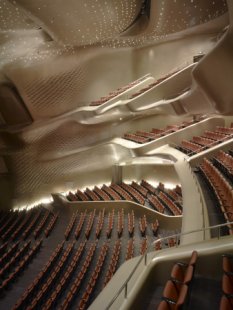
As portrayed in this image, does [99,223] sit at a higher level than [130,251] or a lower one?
lower

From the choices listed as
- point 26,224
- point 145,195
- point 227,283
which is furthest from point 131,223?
point 227,283

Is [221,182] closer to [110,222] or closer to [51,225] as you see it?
[110,222]

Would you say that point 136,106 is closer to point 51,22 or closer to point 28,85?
point 28,85

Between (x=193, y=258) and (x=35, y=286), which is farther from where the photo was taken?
(x=35, y=286)

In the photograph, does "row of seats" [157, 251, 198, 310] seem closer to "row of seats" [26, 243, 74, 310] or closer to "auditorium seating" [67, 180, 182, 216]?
"row of seats" [26, 243, 74, 310]

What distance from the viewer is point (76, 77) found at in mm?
7320

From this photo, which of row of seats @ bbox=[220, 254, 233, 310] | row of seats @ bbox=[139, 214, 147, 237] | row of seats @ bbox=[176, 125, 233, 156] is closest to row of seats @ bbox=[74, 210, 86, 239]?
row of seats @ bbox=[139, 214, 147, 237]

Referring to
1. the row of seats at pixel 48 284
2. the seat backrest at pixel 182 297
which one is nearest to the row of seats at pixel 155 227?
the row of seats at pixel 48 284

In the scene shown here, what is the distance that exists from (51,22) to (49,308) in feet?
14.0

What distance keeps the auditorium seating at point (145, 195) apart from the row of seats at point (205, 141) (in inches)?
30.3

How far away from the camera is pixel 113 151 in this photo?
791 centimetres

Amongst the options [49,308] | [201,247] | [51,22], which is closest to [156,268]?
[201,247]

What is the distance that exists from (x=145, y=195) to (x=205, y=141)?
156cm

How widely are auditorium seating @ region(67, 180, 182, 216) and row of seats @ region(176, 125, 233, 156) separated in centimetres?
77
